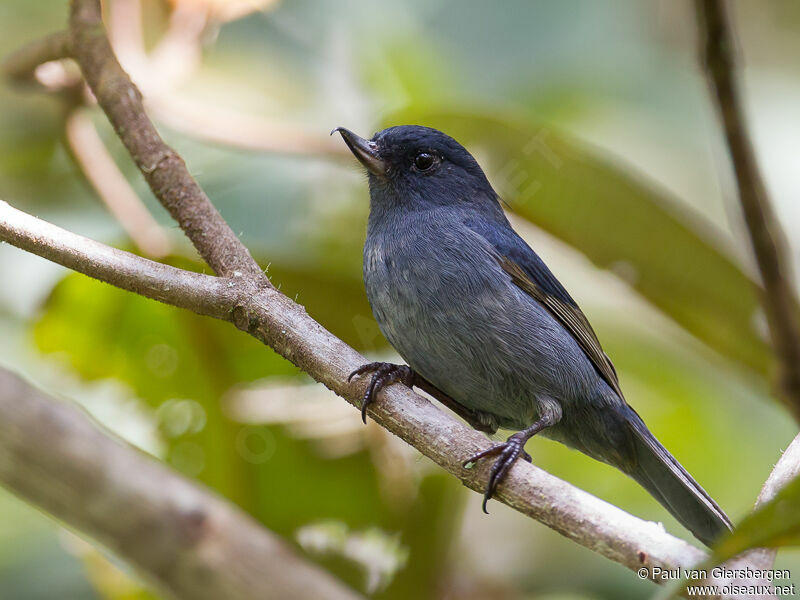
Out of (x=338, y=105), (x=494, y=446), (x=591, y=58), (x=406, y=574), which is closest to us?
(x=494, y=446)

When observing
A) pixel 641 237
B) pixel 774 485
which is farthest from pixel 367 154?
pixel 774 485

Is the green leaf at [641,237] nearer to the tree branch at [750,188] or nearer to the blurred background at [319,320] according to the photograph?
the blurred background at [319,320]

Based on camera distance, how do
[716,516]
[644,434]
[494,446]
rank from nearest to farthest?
[494,446]
[716,516]
[644,434]

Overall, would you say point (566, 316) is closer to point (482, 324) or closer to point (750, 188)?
point (482, 324)

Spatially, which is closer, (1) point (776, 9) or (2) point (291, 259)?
(2) point (291, 259)

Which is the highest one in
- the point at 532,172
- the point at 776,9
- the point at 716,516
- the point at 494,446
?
the point at 776,9

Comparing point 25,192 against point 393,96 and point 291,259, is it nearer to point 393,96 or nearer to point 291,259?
point 291,259

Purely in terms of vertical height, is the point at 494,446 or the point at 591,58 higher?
the point at 591,58

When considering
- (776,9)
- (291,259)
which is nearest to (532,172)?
(291,259)
